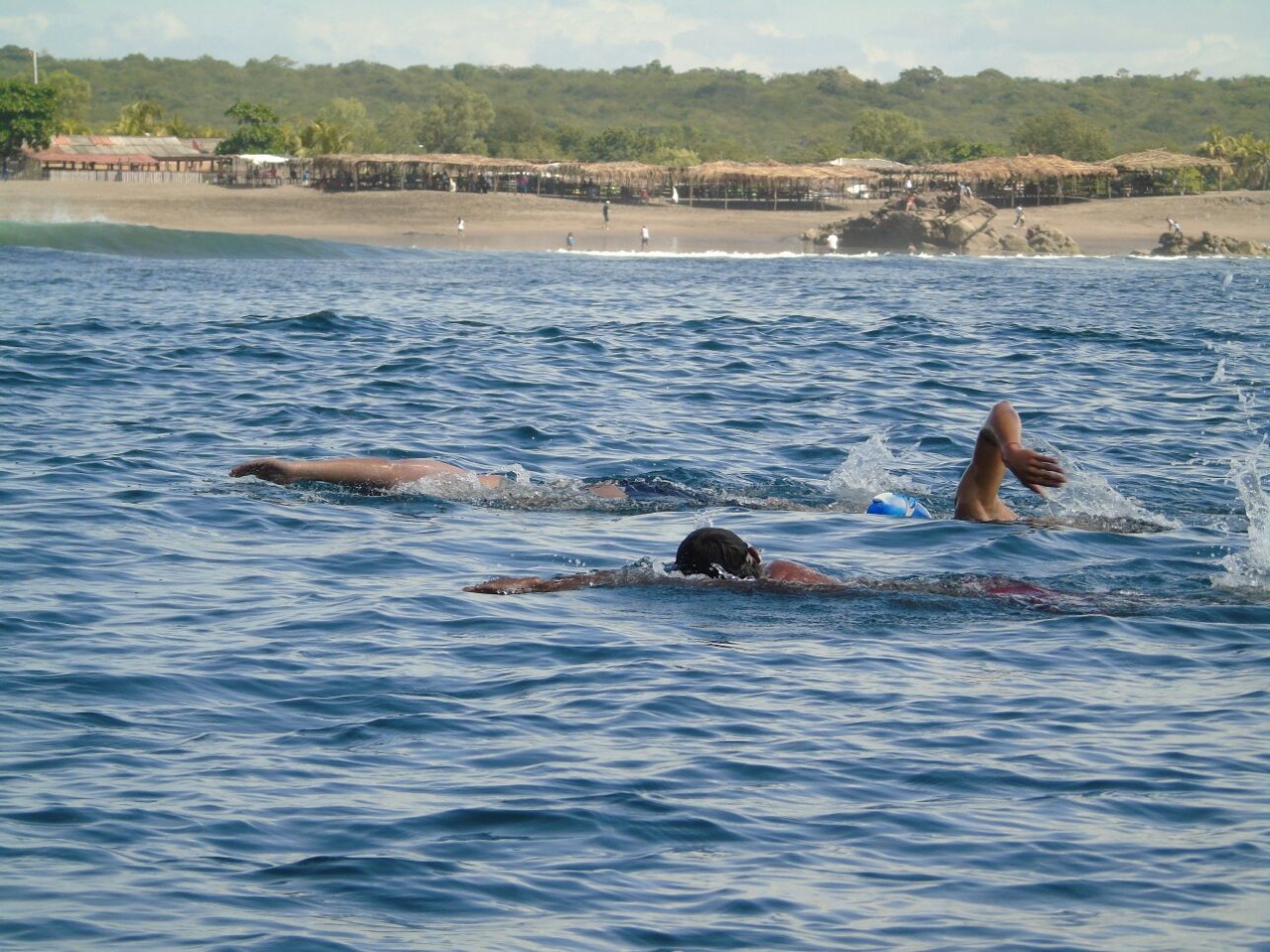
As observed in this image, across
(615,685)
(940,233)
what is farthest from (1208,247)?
(615,685)

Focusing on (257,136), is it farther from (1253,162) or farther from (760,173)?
(1253,162)

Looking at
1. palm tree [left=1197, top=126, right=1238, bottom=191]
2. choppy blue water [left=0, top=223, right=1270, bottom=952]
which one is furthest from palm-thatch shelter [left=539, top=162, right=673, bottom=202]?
choppy blue water [left=0, top=223, right=1270, bottom=952]

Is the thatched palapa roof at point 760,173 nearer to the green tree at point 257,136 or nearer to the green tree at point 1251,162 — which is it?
the green tree at point 1251,162

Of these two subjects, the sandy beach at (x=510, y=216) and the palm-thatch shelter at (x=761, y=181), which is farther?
the palm-thatch shelter at (x=761, y=181)

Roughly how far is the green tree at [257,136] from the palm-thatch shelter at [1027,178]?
35263 millimetres

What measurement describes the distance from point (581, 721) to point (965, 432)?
28.9 ft

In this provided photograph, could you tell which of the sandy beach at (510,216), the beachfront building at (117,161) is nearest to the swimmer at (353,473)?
the sandy beach at (510,216)

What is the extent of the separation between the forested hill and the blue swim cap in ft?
267

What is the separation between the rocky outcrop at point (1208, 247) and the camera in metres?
57.6

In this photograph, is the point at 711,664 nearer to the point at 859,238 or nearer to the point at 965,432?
the point at 965,432

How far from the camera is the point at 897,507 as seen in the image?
10391 millimetres

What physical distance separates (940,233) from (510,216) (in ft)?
60.2

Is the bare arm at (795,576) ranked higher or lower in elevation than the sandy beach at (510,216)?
lower

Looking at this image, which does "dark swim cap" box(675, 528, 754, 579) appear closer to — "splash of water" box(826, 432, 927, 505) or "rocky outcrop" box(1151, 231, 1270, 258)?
"splash of water" box(826, 432, 927, 505)
